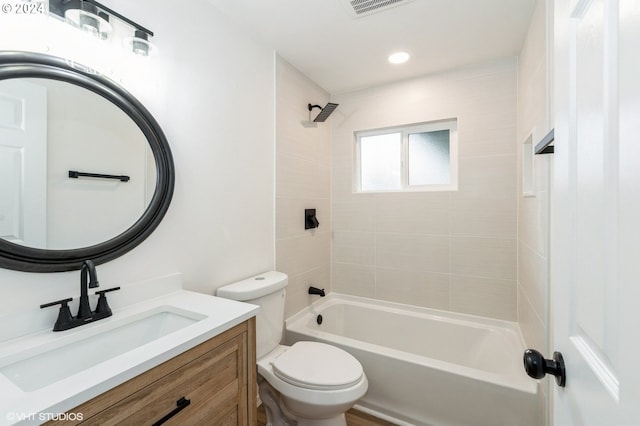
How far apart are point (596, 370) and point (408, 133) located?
2279 millimetres

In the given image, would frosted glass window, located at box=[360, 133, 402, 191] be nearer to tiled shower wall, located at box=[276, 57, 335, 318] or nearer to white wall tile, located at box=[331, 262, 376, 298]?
tiled shower wall, located at box=[276, 57, 335, 318]

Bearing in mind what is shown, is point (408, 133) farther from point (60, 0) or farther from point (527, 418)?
point (60, 0)

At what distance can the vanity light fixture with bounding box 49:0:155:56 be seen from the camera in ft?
3.27

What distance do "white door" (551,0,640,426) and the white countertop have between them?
0.96m

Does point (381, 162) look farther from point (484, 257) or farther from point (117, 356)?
point (117, 356)

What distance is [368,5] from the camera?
1.50 metres

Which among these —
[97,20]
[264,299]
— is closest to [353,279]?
[264,299]

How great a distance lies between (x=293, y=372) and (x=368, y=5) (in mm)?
1961

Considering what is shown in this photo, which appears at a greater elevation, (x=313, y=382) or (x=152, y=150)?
(x=152, y=150)

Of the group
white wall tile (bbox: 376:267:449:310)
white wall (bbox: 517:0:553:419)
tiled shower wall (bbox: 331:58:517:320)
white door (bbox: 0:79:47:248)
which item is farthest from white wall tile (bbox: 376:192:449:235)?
white door (bbox: 0:79:47:248)

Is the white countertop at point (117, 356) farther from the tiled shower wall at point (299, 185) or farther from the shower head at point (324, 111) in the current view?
the shower head at point (324, 111)

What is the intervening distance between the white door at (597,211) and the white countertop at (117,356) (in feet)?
3.15

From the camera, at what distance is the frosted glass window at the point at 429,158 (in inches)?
93.3

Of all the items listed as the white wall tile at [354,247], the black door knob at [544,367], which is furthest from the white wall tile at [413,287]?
the black door knob at [544,367]
